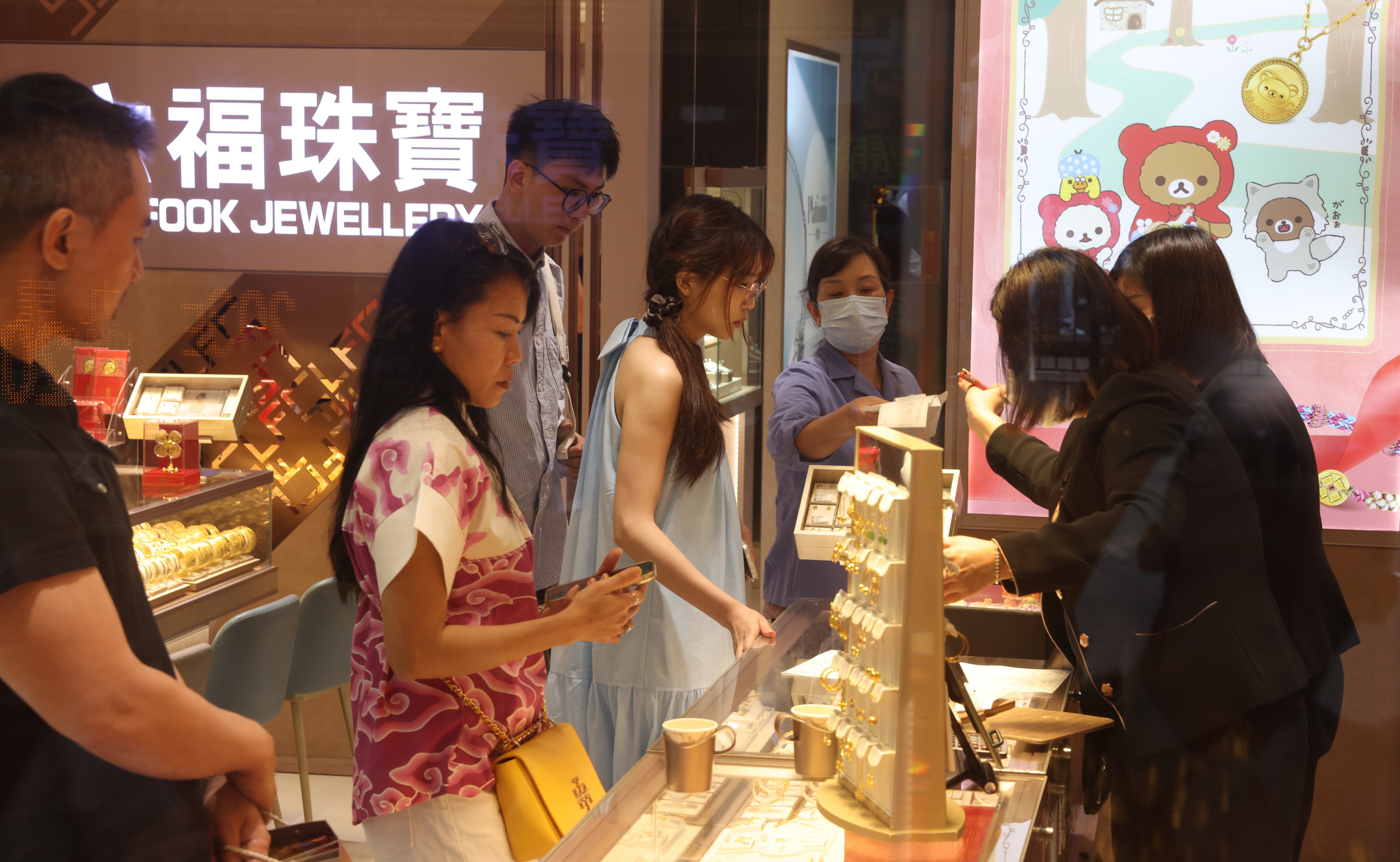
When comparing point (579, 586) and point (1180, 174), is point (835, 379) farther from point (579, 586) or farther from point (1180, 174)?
point (579, 586)

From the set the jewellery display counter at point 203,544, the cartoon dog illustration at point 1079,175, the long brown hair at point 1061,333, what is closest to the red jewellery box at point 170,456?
the jewellery display counter at point 203,544

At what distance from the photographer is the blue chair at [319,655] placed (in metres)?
1.68

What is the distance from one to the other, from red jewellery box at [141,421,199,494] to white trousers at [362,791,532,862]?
0.55m

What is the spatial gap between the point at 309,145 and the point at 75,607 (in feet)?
2.55

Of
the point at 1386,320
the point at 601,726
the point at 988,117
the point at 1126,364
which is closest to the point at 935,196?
the point at 988,117

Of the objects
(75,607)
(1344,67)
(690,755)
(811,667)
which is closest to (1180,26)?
(1344,67)

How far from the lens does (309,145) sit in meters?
1.56

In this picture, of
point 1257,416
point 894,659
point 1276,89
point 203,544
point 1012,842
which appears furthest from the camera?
point 1276,89

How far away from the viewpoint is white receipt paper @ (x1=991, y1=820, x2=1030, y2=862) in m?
1.12

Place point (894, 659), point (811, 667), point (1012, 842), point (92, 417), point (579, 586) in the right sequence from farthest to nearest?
point (811, 667) → point (579, 586) → point (92, 417) → point (1012, 842) → point (894, 659)

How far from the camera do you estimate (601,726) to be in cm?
206

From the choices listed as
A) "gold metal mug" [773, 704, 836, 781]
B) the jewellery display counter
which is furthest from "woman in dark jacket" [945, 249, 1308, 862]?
the jewellery display counter

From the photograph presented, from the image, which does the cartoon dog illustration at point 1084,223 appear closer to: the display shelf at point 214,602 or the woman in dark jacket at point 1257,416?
the woman in dark jacket at point 1257,416

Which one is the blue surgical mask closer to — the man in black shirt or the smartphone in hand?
the smartphone in hand
